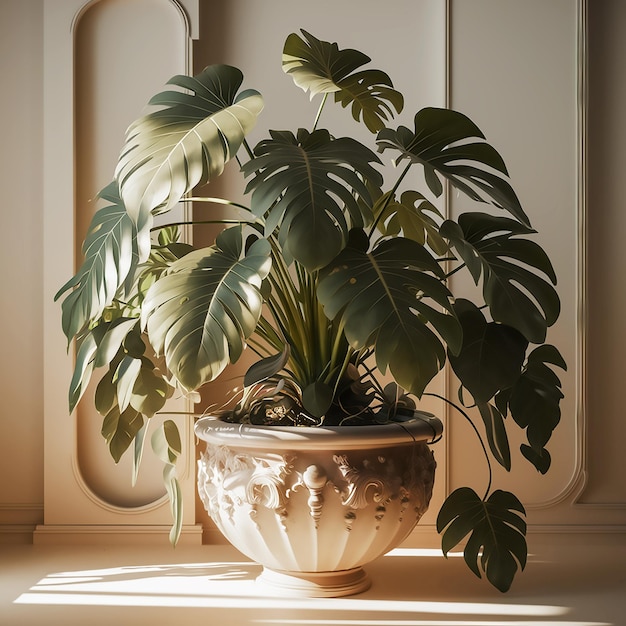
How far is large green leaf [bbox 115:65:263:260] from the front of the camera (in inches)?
68.7

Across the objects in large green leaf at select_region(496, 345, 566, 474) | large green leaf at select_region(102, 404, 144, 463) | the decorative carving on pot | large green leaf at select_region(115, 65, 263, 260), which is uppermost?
large green leaf at select_region(115, 65, 263, 260)

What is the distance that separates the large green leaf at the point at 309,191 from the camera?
1.73 meters

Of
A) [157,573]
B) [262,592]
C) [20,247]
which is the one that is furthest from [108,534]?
[20,247]

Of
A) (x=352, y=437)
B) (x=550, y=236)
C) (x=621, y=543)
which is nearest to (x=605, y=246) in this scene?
(x=550, y=236)

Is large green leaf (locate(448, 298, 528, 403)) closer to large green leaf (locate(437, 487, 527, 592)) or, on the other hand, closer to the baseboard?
large green leaf (locate(437, 487, 527, 592))

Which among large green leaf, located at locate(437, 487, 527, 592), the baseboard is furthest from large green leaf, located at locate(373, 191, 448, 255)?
the baseboard

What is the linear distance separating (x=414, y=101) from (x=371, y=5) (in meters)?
0.37

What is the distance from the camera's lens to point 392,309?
1752 millimetres

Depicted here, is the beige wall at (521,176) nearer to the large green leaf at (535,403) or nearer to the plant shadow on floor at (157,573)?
the plant shadow on floor at (157,573)

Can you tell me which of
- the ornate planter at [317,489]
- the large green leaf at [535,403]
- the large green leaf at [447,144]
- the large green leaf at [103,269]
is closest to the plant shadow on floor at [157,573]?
the ornate planter at [317,489]

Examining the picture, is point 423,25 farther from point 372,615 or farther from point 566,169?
point 372,615

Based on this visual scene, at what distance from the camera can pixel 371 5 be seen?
284 centimetres

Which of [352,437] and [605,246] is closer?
[352,437]

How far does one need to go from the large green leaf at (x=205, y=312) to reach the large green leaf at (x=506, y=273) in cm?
47
